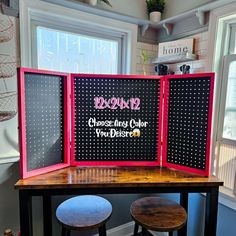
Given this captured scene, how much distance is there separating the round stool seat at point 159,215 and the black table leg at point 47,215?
688 millimetres

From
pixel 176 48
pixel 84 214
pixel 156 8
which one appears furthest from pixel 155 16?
pixel 84 214

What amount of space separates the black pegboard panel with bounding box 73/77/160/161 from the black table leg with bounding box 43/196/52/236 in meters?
0.51

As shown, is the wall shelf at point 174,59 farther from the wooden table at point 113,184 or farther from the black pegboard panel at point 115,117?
the wooden table at point 113,184

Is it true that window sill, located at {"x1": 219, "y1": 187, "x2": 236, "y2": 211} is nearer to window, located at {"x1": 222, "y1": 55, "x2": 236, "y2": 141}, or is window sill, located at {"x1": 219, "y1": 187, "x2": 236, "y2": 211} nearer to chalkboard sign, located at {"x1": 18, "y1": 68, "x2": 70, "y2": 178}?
window, located at {"x1": 222, "y1": 55, "x2": 236, "y2": 141}

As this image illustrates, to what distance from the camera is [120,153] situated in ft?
4.82

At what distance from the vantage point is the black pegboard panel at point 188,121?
131cm

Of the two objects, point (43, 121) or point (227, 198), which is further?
point (227, 198)

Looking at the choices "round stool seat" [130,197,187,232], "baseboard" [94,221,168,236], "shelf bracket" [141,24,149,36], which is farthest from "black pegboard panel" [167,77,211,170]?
"baseboard" [94,221,168,236]

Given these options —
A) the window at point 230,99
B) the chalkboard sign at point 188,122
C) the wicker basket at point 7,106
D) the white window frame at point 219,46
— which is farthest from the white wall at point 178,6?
the wicker basket at point 7,106

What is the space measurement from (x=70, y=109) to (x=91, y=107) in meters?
0.14

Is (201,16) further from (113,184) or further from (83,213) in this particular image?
(83,213)

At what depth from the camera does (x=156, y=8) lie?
2088 mm

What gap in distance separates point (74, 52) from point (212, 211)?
1.71 m

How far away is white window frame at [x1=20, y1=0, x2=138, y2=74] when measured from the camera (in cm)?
160
